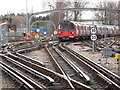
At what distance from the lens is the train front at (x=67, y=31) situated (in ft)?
135

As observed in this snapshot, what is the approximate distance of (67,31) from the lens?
41.5 meters

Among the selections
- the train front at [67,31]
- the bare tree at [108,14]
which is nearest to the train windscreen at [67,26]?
the train front at [67,31]

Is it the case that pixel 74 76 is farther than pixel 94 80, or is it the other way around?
pixel 74 76

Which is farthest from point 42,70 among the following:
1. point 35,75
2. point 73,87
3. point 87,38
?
point 87,38

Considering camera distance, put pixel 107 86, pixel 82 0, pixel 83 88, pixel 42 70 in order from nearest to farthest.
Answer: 1. pixel 83 88
2. pixel 107 86
3. pixel 42 70
4. pixel 82 0

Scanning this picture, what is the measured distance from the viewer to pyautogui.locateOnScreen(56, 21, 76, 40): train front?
135 feet

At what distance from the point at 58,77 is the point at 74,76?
1.30 m

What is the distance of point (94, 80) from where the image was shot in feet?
38.0

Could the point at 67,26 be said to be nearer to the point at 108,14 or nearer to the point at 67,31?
the point at 67,31

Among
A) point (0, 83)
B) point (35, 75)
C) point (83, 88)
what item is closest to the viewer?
point (83, 88)

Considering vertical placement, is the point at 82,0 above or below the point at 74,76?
above

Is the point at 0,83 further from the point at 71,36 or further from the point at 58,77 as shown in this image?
the point at 71,36

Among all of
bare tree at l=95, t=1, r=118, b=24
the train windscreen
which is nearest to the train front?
the train windscreen

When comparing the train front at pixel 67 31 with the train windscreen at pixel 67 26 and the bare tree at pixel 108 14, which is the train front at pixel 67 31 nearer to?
the train windscreen at pixel 67 26
